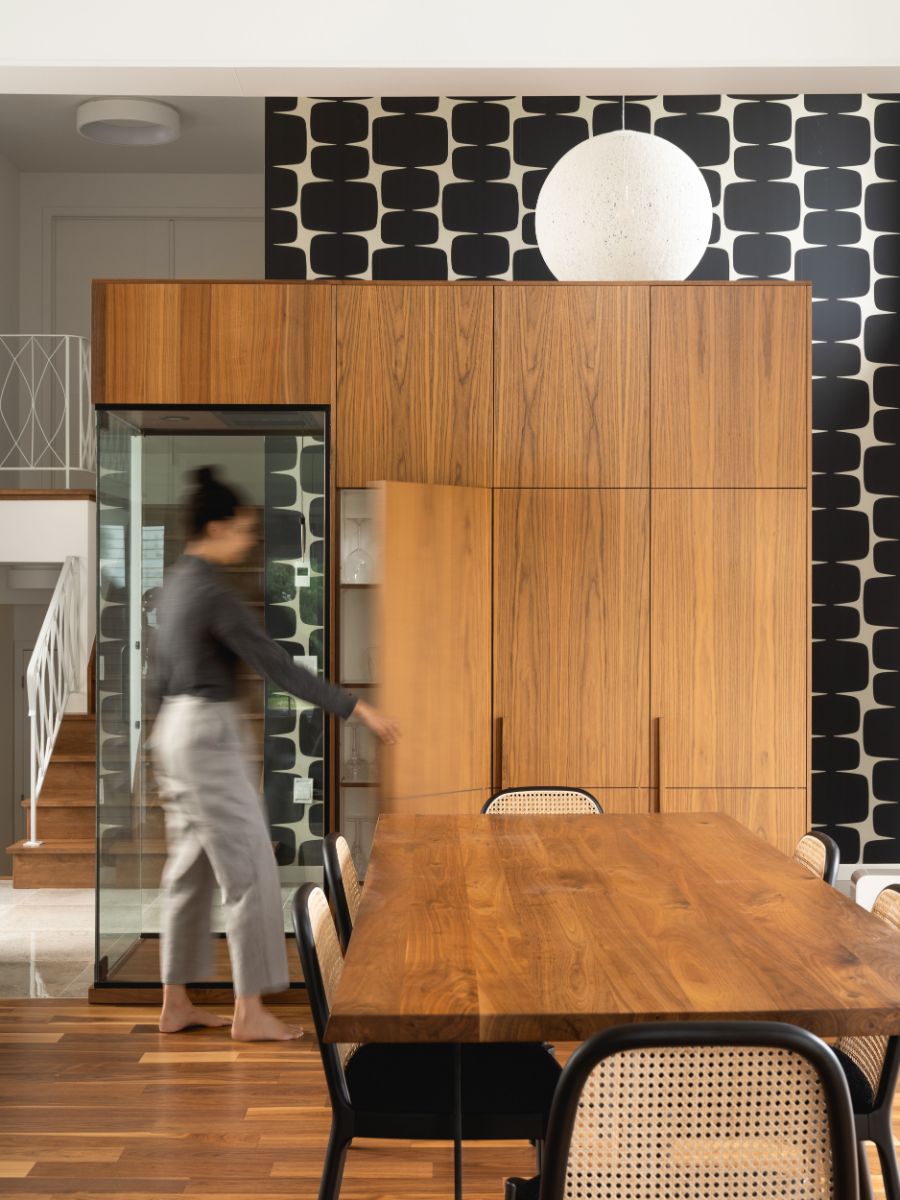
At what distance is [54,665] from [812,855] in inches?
238

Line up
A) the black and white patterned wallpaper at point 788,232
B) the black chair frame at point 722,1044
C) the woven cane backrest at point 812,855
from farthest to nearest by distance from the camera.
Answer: the black and white patterned wallpaper at point 788,232
the woven cane backrest at point 812,855
the black chair frame at point 722,1044

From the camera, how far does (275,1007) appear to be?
14.3 feet

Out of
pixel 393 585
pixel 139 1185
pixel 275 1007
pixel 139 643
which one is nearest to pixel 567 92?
pixel 139 1185

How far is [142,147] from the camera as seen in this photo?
9430 mm

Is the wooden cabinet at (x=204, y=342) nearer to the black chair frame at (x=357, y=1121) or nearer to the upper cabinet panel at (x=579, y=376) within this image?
the upper cabinet panel at (x=579, y=376)

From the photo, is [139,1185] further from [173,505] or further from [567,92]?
[567,92]

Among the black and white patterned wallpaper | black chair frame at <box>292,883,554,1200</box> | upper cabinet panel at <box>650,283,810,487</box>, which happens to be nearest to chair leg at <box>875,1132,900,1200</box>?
black chair frame at <box>292,883,554,1200</box>

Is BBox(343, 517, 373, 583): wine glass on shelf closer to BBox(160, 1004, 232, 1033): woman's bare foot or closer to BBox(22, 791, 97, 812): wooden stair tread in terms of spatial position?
BBox(160, 1004, 232, 1033): woman's bare foot

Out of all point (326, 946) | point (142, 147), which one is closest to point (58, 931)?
point (326, 946)

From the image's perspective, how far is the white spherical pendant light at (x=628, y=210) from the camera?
2.98 metres

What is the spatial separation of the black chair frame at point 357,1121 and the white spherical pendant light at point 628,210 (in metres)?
1.69
